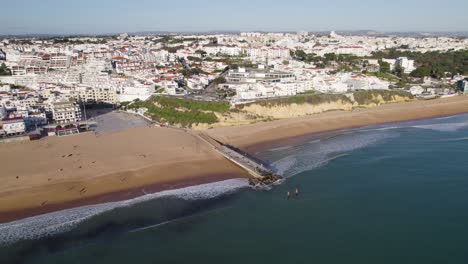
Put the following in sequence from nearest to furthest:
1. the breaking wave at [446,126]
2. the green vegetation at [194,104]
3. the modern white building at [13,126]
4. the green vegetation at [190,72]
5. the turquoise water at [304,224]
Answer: the turquoise water at [304,224]
the modern white building at [13,126]
the breaking wave at [446,126]
the green vegetation at [194,104]
the green vegetation at [190,72]

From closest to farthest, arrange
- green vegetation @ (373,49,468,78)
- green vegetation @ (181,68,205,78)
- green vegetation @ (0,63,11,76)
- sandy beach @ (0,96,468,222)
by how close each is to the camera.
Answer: sandy beach @ (0,96,468,222)
green vegetation @ (181,68,205,78)
green vegetation @ (0,63,11,76)
green vegetation @ (373,49,468,78)

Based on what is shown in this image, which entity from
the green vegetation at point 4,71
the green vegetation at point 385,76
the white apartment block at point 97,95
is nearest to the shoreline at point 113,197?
the white apartment block at point 97,95

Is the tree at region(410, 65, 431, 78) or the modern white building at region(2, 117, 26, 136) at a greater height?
the tree at region(410, 65, 431, 78)

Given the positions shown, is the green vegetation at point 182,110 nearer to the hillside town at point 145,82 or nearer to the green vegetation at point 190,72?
the hillside town at point 145,82

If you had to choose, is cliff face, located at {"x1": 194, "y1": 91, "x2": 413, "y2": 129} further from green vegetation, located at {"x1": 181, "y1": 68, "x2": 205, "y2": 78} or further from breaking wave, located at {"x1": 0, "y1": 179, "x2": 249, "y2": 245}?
green vegetation, located at {"x1": 181, "y1": 68, "x2": 205, "y2": 78}

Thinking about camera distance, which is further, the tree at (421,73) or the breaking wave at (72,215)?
the tree at (421,73)

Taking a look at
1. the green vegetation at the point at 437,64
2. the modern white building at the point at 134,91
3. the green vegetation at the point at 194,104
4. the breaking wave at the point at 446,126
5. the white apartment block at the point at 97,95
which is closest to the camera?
the breaking wave at the point at 446,126

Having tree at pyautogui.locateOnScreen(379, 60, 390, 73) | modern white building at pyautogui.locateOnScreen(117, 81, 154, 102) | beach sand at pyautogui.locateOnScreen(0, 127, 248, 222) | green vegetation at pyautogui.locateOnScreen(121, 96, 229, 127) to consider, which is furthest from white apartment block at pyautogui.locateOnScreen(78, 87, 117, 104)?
tree at pyautogui.locateOnScreen(379, 60, 390, 73)
